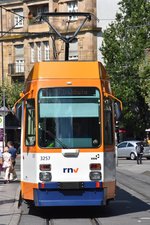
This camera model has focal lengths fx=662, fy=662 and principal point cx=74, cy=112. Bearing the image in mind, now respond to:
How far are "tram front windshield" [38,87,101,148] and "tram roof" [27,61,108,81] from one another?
1.13ft

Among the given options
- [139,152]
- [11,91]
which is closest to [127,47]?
[11,91]

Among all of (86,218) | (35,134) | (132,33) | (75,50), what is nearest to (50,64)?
(35,134)

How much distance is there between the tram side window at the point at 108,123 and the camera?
15.3 meters

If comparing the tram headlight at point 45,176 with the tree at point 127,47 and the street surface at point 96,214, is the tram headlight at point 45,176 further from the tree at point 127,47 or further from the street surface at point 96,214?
the tree at point 127,47

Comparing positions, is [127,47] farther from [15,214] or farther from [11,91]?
[15,214]

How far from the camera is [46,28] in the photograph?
2731 inches

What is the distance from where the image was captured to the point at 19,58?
2886 inches

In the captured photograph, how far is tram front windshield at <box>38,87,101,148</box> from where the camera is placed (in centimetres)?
1505

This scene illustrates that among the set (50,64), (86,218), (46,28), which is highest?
(46,28)

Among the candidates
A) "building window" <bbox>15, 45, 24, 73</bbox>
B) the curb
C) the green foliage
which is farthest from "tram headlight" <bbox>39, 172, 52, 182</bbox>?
"building window" <bbox>15, 45, 24, 73</bbox>

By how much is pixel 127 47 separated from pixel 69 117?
46879mm

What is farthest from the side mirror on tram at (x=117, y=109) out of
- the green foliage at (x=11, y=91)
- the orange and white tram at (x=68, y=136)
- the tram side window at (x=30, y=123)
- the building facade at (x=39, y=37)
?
the green foliage at (x=11, y=91)

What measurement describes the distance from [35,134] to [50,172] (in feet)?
3.13

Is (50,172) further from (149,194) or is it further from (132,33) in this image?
(132,33)
